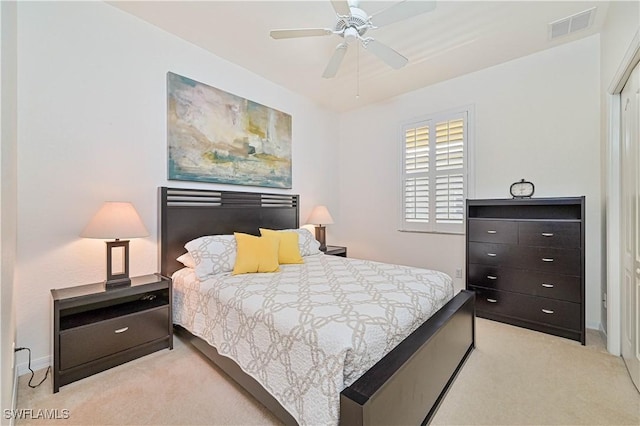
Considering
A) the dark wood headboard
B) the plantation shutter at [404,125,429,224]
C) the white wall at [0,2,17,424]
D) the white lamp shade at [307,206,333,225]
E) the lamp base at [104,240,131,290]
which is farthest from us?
the white lamp shade at [307,206,333,225]

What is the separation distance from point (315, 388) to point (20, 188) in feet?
8.14

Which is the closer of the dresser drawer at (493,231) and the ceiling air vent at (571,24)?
the ceiling air vent at (571,24)

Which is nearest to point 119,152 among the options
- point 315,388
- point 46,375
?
point 46,375

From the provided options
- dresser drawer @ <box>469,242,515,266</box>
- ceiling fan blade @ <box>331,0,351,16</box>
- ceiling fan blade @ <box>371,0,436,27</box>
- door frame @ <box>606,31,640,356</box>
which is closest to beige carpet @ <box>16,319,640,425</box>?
door frame @ <box>606,31,640,356</box>

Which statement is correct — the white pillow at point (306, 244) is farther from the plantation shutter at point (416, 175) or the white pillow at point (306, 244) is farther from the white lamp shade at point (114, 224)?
the white lamp shade at point (114, 224)

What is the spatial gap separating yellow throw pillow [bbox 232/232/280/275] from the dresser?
2.21m

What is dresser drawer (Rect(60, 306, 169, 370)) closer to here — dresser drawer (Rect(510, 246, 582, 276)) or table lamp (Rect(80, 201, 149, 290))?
table lamp (Rect(80, 201, 149, 290))

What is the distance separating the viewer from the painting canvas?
9.49ft

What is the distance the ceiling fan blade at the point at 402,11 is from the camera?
1807mm

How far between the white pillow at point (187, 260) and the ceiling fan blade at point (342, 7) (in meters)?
2.31

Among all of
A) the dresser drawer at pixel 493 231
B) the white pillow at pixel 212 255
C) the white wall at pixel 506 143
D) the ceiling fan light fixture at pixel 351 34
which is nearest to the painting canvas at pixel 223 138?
the white pillow at pixel 212 255

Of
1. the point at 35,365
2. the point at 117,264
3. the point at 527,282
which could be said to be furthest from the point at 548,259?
the point at 35,365

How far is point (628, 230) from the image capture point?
211 centimetres

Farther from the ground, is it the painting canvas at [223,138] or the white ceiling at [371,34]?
the white ceiling at [371,34]
